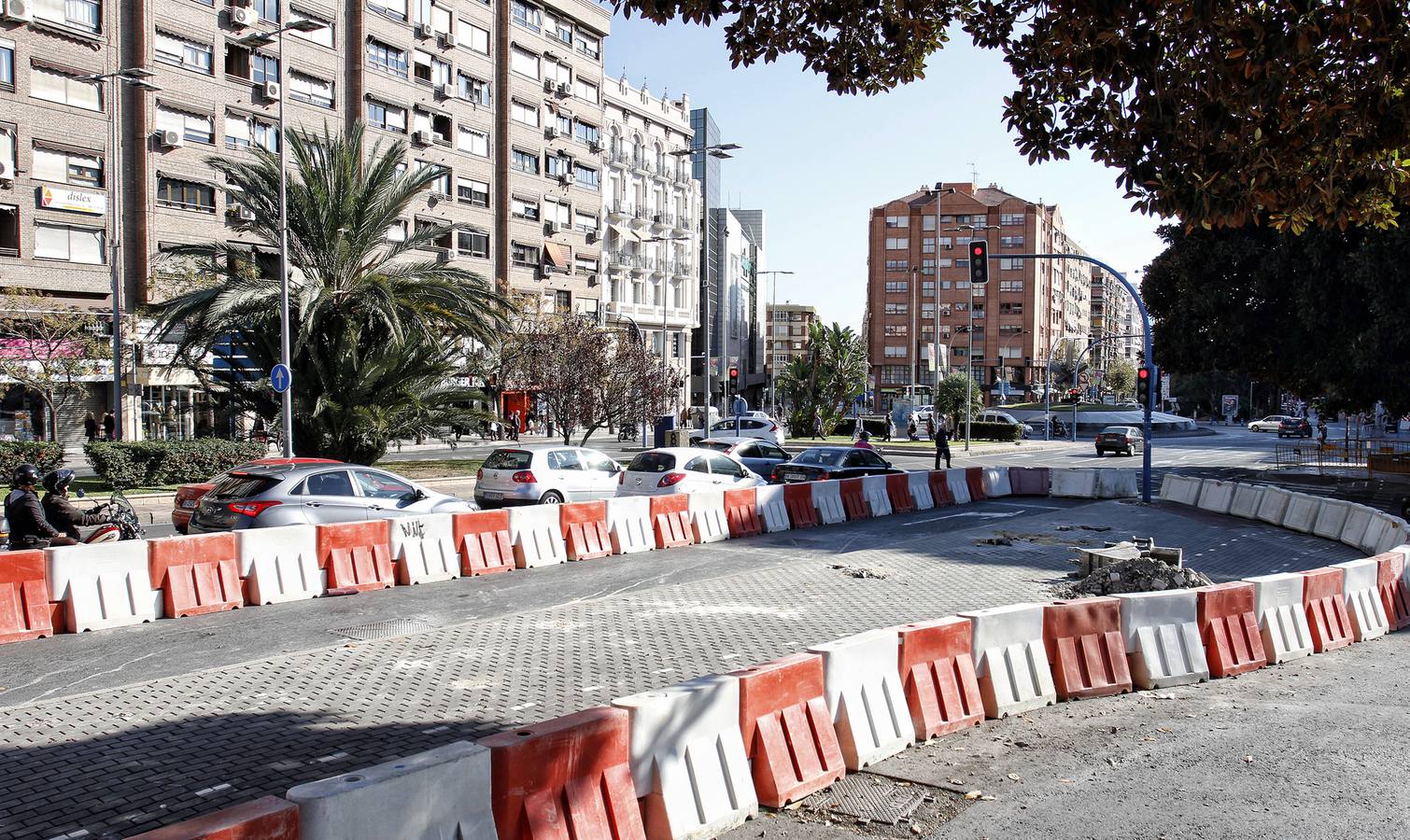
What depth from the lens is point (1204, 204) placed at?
790 cm

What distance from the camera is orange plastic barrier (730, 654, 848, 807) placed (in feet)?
19.3

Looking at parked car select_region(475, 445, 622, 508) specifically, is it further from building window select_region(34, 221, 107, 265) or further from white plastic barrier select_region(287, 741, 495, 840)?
building window select_region(34, 221, 107, 265)

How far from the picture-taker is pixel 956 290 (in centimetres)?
9819

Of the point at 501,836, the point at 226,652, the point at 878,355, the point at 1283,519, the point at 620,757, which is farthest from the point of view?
the point at 878,355

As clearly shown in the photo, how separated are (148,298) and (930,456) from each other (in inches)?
1202

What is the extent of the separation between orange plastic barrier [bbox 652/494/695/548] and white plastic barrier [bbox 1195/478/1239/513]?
42.2 ft

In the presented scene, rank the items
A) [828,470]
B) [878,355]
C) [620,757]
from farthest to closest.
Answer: [878,355] → [828,470] → [620,757]

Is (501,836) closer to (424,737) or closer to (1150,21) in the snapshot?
(424,737)

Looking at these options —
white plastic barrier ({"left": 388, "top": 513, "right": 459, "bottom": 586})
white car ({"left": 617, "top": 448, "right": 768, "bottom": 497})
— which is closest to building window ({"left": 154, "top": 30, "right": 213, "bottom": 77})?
white car ({"left": 617, "top": 448, "right": 768, "bottom": 497})

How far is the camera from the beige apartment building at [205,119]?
121 feet

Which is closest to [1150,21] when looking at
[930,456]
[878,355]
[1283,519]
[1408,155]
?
[1408,155]

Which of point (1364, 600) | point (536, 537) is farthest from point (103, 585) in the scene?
point (1364, 600)

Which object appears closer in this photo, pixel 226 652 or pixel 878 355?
Answer: pixel 226 652

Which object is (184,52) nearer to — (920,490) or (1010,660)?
(920,490)
